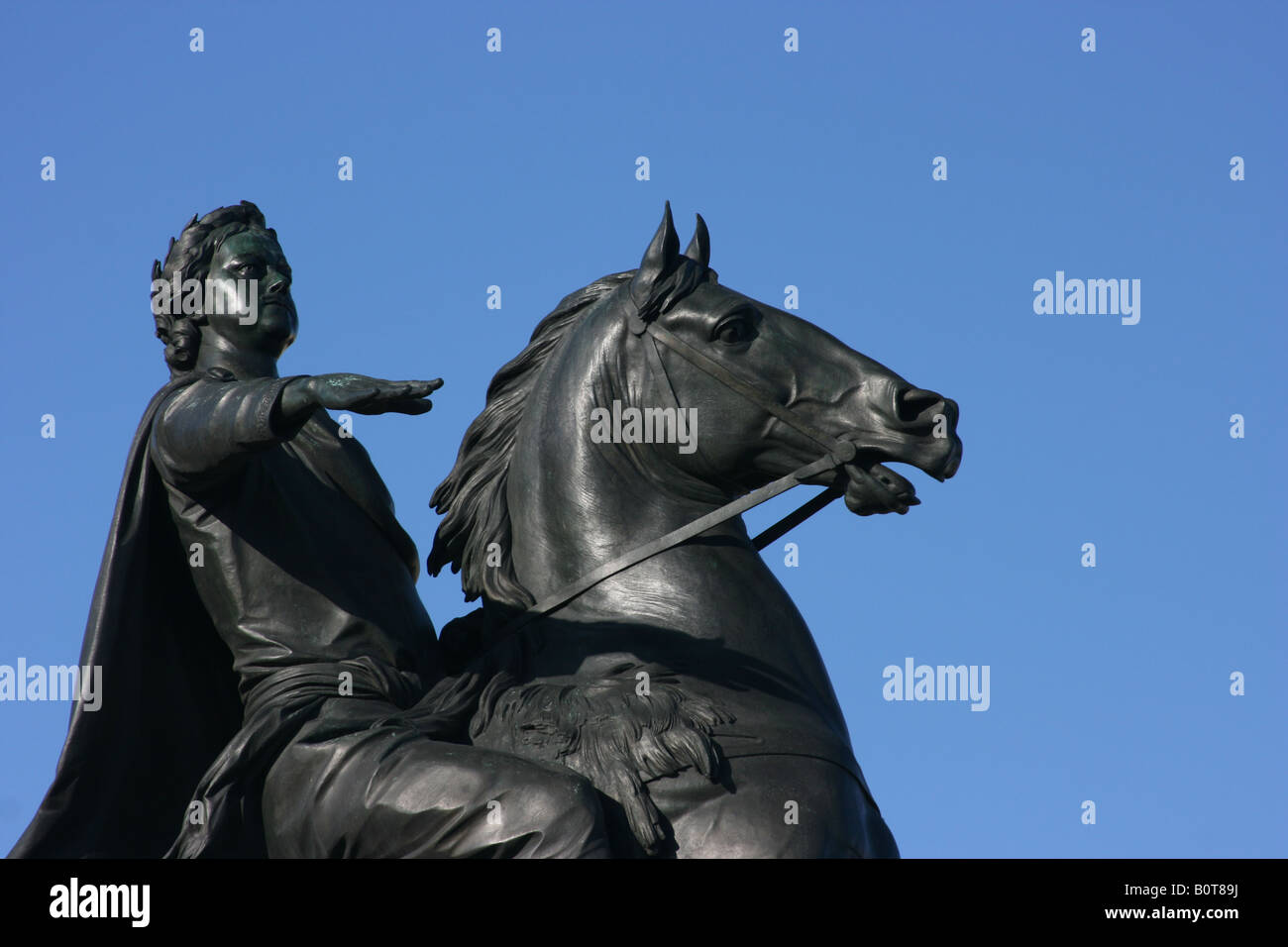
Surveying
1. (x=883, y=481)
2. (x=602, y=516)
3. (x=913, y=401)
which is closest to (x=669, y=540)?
(x=602, y=516)

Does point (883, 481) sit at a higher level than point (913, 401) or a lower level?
lower

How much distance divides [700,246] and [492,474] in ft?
5.16

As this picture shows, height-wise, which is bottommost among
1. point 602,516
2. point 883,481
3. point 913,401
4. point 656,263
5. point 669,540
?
point 669,540

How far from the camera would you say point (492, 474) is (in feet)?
40.2

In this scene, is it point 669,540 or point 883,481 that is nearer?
point 669,540

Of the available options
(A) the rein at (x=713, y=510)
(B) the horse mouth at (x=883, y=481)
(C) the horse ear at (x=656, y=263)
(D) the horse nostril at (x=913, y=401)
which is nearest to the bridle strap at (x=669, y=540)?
(A) the rein at (x=713, y=510)

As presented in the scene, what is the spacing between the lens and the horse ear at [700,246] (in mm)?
12180

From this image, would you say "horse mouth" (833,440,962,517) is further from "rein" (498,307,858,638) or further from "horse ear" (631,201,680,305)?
"horse ear" (631,201,680,305)

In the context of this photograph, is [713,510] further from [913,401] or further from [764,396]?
[913,401]

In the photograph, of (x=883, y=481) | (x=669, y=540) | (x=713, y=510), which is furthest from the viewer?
(x=713, y=510)

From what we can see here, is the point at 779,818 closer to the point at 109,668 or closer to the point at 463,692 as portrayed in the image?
the point at 463,692

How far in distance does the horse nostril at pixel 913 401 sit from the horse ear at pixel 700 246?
1276 mm

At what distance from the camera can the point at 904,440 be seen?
38.0 ft
